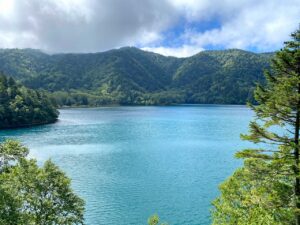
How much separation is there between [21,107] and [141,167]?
312 ft

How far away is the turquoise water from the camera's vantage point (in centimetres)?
4816

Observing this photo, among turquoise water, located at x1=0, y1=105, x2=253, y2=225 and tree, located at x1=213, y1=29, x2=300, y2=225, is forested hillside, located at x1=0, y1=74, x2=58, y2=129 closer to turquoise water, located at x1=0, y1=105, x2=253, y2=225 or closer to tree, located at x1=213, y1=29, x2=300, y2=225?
turquoise water, located at x1=0, y1=105, x2=253, y2=225

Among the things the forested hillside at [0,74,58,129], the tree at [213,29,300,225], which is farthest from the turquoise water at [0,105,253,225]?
the tree at [213,29,300,225]

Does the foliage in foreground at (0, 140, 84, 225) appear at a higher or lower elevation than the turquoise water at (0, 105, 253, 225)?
higher

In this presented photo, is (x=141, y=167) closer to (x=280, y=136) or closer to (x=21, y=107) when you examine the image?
(x=280, y=136)

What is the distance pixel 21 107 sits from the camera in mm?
149875

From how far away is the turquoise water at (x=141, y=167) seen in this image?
158ft

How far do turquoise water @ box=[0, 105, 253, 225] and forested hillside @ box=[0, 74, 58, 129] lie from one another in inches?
567

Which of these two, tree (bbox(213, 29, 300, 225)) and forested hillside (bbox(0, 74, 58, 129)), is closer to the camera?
Answer: tree (bbox(213, 29, 300, 225))

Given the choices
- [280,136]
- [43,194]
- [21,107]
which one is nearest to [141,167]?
[43,194]

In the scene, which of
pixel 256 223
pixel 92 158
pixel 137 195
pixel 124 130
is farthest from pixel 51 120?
pixel 256 223

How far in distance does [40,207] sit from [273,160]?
1989 centimetres

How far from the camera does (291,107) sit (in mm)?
17359

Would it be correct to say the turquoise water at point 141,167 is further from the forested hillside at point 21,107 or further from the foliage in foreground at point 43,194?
the foliage in foreground at point 43,194
